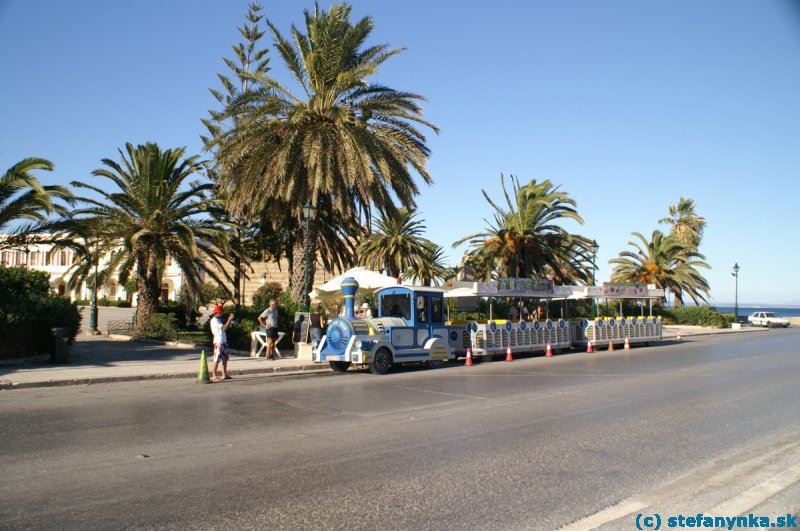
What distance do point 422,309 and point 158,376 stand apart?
7219mm

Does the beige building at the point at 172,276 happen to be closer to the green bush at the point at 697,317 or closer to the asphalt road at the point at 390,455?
the green bush at the point at 697,317

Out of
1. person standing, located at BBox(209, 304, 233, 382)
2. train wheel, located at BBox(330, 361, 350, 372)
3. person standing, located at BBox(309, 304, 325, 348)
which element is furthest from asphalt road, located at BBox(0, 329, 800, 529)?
person standing, located at BBox(309, 304, 325, 348)

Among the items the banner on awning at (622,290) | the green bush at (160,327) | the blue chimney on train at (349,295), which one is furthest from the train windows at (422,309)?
the banner on awning at (622,290)

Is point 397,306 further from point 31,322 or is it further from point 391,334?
point 31,322

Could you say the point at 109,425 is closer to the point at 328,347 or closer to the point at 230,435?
the point at 230,435

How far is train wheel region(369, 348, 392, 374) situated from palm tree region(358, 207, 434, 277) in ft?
83.3

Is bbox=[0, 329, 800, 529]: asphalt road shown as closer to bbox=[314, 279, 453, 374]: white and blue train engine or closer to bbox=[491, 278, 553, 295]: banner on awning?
bbox=[314, 279, 453, 374]: white and blue train engine

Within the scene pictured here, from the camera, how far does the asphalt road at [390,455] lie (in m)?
5.20

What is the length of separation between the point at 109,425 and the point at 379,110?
1581 cm

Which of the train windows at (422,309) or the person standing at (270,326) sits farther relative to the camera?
the person standing at (270,326)

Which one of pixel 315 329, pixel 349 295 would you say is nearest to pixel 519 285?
pixel 349 295

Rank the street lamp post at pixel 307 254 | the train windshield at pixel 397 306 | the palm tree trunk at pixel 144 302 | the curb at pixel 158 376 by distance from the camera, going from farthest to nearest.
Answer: the palm tree trunk at pixel 144 302 → the street lamp post at pixel 307 254 → the train windshield at pixel 397 306 → the curb at pixel 158 376

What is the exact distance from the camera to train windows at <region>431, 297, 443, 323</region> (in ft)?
59.7

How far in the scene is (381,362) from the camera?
1634 centimetres
